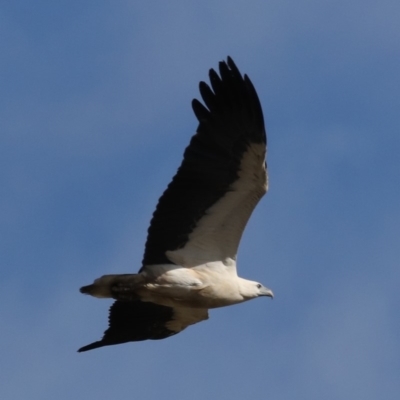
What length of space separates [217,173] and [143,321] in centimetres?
295

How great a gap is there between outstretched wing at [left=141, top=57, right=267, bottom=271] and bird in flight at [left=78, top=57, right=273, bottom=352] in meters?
0.01

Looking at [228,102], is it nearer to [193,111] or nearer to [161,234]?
[193,111]

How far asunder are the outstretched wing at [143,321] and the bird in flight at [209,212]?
76 centimetres

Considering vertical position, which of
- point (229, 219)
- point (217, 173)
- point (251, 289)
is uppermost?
point (217, 173)

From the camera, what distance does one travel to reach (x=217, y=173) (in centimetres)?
2262

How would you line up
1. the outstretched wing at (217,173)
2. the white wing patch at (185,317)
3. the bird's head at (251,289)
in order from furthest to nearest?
the white wing patch at (185,317) < the bird's head at (251,289) < the outstretched wing at (217,173)

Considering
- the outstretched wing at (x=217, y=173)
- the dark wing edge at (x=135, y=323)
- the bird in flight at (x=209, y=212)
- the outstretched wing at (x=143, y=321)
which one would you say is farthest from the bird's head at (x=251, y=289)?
the dark wing edge at (x=135, y=323)

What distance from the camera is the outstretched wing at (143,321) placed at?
24062 mm

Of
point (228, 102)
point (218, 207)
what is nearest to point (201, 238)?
point (218, 207)

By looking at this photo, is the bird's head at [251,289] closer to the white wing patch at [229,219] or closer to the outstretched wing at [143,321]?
the white wing patch at [229,219]

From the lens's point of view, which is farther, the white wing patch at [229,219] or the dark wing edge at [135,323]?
the dark wing edge at [135,323]

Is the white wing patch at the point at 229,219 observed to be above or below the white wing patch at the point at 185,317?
above

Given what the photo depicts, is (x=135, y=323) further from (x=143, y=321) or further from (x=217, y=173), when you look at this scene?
(x=217, y=173)

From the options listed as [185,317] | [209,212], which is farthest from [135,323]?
[209,212]
